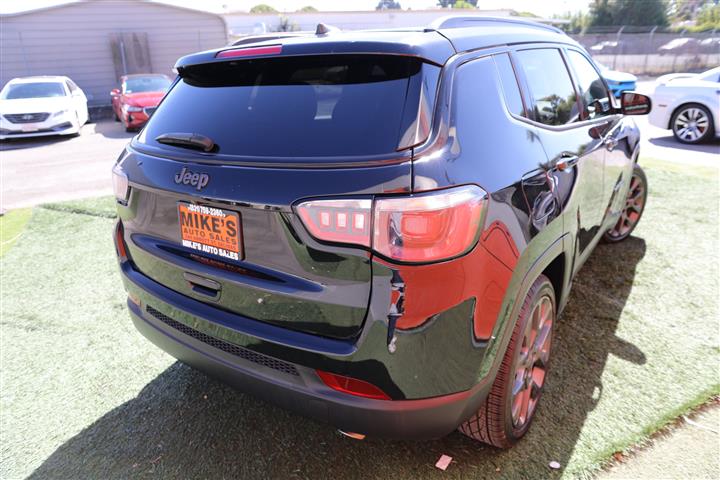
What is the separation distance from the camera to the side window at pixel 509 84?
221cm

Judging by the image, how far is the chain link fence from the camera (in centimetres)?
2950

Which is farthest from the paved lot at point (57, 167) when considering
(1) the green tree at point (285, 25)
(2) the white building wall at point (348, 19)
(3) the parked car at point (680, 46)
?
(3) the parked car at point (680, 46)

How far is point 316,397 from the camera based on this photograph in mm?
1820

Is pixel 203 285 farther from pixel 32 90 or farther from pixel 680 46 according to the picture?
pixel 680 46

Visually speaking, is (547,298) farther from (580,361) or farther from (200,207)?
(200,207)

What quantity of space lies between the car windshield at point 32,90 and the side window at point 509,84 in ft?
46.5

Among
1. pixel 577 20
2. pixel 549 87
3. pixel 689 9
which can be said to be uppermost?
pixel 689 9

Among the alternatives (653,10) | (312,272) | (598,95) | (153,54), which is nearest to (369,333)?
(312,272)

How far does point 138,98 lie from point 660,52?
1191 inches

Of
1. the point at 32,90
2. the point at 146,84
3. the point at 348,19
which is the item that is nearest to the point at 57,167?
the point at 32,90

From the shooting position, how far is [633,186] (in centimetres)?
467

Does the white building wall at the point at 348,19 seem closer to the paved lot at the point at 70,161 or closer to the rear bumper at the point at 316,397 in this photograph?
the paved lot at the point at 70,161

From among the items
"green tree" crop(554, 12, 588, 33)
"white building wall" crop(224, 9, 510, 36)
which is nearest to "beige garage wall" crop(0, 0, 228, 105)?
"white building wall" crop(224, 9, 510, 36)

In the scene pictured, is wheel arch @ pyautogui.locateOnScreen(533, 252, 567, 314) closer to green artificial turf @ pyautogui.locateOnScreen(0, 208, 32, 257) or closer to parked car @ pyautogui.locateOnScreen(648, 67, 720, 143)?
green artificial turf @ pyautogui.locateOnScreen(0, 208, 32, 257)
